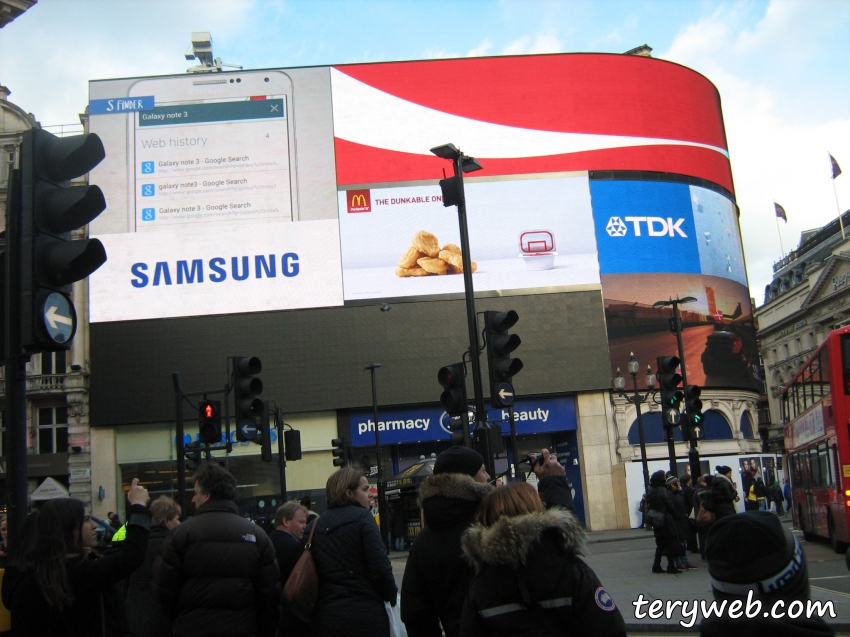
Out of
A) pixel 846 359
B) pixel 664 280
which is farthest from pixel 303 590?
pixel 664 280

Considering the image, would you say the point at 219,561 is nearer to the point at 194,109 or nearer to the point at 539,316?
the point at 539,316

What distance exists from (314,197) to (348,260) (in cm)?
329

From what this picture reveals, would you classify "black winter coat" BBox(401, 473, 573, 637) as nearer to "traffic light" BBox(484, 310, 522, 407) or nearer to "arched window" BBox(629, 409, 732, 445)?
"traffic light" BBox(484, 310, 522, 407)

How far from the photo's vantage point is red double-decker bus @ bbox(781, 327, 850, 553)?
15320 millimetres

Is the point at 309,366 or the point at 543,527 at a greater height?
the point at 309,366

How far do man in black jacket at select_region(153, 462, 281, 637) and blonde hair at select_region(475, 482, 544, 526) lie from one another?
7.04 ft

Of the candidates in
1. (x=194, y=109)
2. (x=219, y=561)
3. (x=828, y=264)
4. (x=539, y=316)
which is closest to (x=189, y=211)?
(x=194, y=109)

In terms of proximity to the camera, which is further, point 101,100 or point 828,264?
point 828,264

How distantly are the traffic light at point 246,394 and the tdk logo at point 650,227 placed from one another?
29.4 m

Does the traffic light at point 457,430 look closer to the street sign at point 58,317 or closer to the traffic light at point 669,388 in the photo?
the traffic light at point 669,388

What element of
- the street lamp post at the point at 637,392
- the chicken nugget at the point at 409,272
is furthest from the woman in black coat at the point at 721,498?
the chicken nugget at the point at 409,272

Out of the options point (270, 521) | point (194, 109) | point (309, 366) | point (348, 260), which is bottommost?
point (270, 521)

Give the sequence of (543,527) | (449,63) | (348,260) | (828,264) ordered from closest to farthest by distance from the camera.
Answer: (543,527), (348,260), (449,63), (828,264)

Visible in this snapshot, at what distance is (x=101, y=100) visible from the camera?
1646 inches
